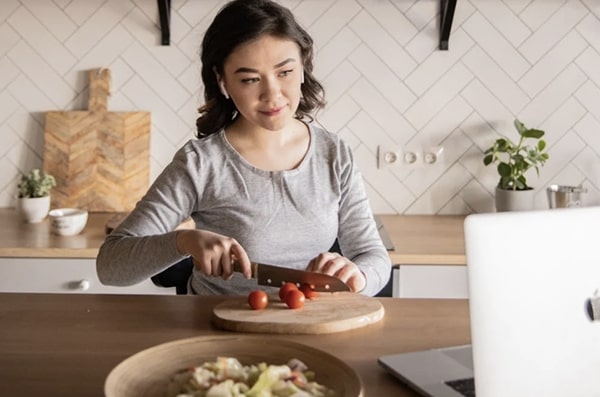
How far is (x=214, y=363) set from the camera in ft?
3.01

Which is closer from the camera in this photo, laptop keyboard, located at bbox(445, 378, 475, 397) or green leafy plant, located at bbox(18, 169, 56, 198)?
laptop keyboard, located at bbox(445, 378, 475, 397)

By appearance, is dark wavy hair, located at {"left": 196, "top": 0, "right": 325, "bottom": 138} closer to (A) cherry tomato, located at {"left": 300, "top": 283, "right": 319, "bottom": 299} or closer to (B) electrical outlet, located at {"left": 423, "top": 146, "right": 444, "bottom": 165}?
(A) cherry tomato, located at {"left": 300, "top": 283, "right": 319, "bottom": 299}

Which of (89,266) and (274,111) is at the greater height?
(274,111)

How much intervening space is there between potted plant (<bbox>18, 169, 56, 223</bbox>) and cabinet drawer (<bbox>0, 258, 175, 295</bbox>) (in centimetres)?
31

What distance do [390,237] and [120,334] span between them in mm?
1310

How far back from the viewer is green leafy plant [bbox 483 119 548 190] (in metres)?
2.50

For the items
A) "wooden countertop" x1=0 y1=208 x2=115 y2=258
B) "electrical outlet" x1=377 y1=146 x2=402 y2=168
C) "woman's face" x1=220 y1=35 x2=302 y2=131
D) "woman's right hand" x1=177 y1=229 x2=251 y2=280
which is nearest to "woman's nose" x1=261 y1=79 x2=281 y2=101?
"woman's face" x1=220 y1=35 x2=302 y2=131

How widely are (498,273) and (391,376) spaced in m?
0.31

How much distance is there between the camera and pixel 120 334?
1146 millimetres

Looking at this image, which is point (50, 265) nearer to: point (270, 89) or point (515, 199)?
point (270, 89)

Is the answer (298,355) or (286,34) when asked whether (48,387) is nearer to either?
(298,355)

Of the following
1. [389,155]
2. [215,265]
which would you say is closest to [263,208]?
[215,265]

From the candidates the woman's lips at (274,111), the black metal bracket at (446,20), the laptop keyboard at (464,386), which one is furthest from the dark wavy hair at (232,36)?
the black metal bracket at (446,20)

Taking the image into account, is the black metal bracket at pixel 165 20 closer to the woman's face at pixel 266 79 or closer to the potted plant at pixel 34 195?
the potted plant at pixel 34 195
